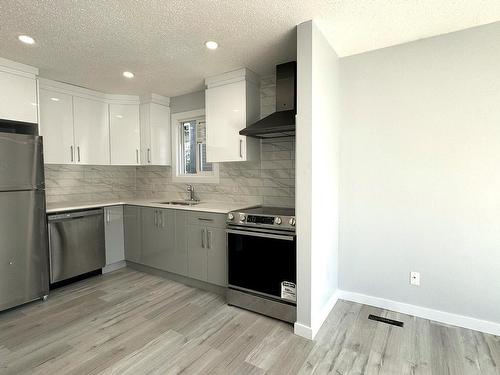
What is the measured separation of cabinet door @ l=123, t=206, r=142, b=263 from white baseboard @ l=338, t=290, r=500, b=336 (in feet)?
8.45

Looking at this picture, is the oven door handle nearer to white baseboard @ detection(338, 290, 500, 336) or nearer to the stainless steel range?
the stainless steel range

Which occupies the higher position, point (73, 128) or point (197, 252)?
point (73, 128)

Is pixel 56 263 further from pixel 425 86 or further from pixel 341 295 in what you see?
pixel 425 86

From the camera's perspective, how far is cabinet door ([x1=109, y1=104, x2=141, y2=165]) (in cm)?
385

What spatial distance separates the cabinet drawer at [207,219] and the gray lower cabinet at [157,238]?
0.41 ft

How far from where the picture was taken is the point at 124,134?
3900 mm

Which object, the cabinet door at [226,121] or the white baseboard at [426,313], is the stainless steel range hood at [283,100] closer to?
the cabinet door at [226,121]

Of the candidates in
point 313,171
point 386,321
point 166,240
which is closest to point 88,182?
point 166,240

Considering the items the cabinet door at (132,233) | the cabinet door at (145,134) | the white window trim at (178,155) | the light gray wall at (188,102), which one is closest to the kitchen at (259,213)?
the cabinet door at (132,233)

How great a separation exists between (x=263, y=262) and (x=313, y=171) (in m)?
0.96

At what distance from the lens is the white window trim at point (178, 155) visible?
376 cm

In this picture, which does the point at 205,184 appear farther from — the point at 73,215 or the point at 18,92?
the point at 18,92

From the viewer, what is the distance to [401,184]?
2.44 m

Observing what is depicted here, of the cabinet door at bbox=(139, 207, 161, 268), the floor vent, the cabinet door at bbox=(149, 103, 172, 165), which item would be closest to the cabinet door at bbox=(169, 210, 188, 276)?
the cabinet door at bbox=(139, 207, 161, 268)
